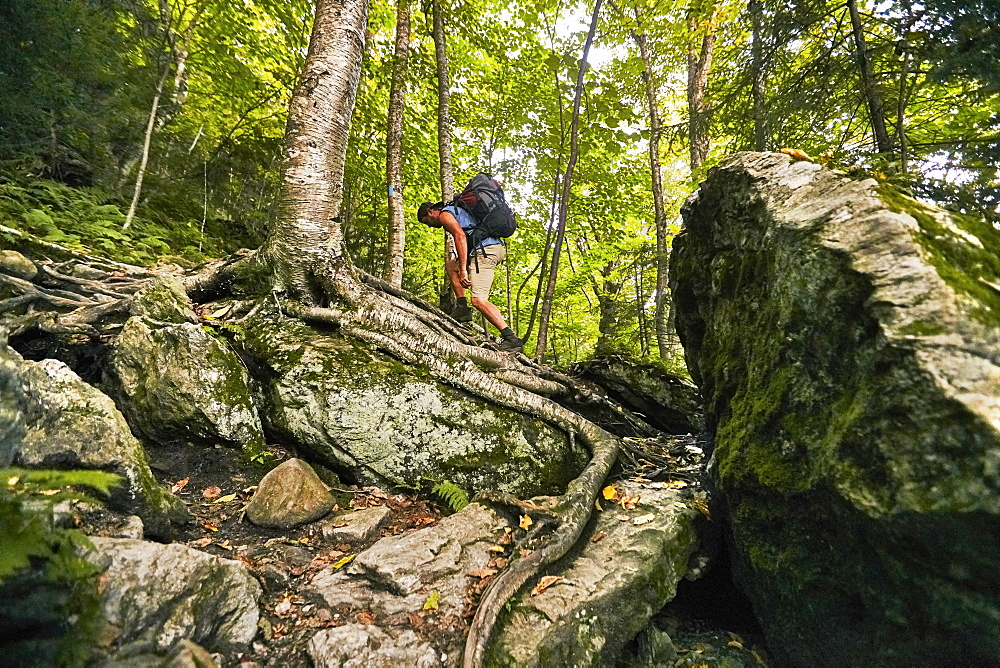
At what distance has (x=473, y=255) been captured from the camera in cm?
709

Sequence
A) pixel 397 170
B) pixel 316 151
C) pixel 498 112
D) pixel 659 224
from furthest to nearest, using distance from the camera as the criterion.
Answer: pixel 498 112, pixel 659 224, pixel 397 170, pixel 316 151

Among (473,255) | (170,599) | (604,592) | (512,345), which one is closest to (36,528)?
(170,599)

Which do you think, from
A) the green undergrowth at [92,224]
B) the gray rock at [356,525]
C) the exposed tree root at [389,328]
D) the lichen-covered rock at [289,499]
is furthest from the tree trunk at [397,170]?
the gray rock at [356,525]

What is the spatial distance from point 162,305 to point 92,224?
16.6ft

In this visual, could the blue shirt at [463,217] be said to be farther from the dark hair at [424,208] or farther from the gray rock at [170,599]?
the gray rock at [170,599]

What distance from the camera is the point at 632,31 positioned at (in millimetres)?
10477

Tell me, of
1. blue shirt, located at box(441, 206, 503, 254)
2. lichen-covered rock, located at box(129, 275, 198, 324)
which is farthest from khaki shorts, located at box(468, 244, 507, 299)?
lichen-covered rock, located at box(129, 275, 198, 324)

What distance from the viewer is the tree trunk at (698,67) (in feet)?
28.4

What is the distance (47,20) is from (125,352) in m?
5.34

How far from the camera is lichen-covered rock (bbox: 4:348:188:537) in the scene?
110 inches

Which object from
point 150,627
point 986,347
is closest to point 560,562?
point 150,627

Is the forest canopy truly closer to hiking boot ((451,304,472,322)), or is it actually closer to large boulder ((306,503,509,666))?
hiking boot ((451,304,472,322))

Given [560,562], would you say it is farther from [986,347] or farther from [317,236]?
[317,236]

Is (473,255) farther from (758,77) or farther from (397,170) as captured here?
(758,77)
